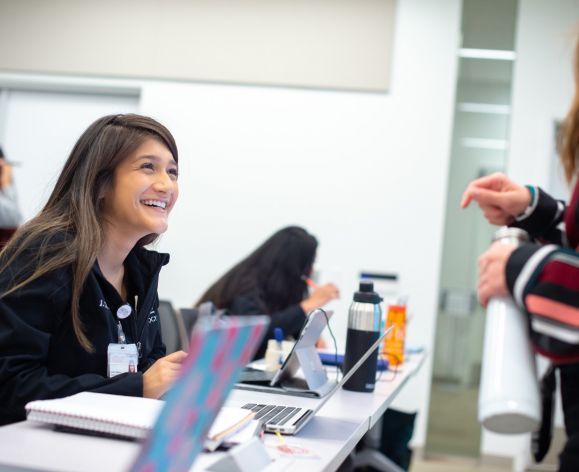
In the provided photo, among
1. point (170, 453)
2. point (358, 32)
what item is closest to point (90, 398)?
point (170, 453)

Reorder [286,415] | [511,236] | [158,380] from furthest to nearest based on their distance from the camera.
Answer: [286,415] → [158,380] → [511,236]

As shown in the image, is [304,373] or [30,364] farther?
[304,373]

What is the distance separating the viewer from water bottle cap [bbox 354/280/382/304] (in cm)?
216

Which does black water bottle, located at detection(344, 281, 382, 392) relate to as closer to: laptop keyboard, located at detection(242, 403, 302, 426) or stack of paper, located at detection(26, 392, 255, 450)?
laptop keyboard, located at detection(242, 403, 302, 426)

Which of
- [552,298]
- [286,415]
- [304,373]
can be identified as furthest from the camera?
[304,373]

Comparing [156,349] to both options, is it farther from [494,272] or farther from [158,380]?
[494,272]

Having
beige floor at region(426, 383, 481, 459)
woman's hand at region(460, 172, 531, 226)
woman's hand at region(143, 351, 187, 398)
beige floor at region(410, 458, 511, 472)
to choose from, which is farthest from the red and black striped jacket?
beige floor at region(426, 383, 481, 459)

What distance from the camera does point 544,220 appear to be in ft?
4.54

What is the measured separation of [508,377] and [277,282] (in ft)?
7.95

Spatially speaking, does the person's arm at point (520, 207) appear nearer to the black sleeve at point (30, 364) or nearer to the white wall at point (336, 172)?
A: the black sleeve at point (30, 364)

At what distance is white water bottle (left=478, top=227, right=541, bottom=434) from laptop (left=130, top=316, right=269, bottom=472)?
295 mm

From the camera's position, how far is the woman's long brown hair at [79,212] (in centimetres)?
162

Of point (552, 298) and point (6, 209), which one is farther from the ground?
point (552, 298)

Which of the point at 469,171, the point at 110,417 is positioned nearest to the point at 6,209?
the point at 110,417
